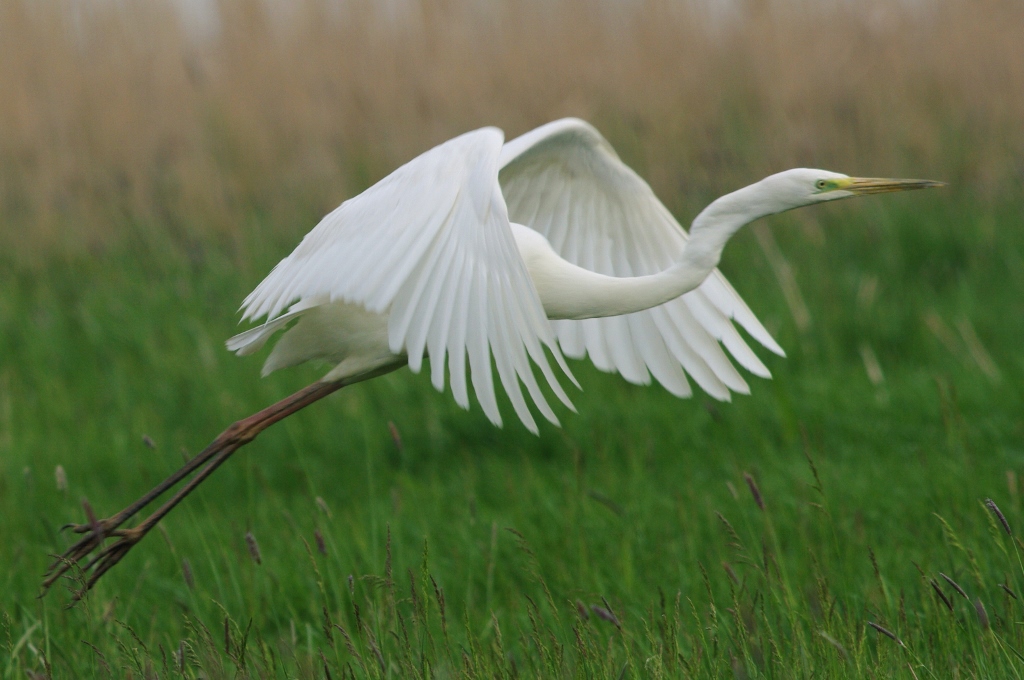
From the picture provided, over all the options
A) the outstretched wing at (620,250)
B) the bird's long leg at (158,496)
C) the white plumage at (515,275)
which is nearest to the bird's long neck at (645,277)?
the white plumage at (515,275)

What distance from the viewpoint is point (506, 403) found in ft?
15.4

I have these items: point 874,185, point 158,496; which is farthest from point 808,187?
point 158,496

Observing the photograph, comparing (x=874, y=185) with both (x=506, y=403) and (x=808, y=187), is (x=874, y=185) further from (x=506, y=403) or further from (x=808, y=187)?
(x=506, y=403)

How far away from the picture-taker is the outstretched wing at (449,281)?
227 centimetres

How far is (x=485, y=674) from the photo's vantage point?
2.23m

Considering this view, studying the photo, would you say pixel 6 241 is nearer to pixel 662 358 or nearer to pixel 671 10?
pixel 671 10

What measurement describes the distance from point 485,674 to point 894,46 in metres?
5.58

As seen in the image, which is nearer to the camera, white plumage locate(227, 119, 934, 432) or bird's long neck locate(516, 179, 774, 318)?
white plumage locate(227, 119, 934, 432)

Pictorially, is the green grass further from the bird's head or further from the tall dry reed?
the bird's head

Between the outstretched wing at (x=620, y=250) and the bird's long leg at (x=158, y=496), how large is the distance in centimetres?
87

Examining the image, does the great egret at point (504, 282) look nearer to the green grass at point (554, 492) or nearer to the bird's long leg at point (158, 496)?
the bird's long leg at point (158, 496)

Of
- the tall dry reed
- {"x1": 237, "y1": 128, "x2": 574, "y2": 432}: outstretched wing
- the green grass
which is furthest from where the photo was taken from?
the tall dry reed

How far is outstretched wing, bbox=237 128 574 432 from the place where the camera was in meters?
2.27

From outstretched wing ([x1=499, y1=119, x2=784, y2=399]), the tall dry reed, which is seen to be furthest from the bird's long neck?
the tall dry reed
